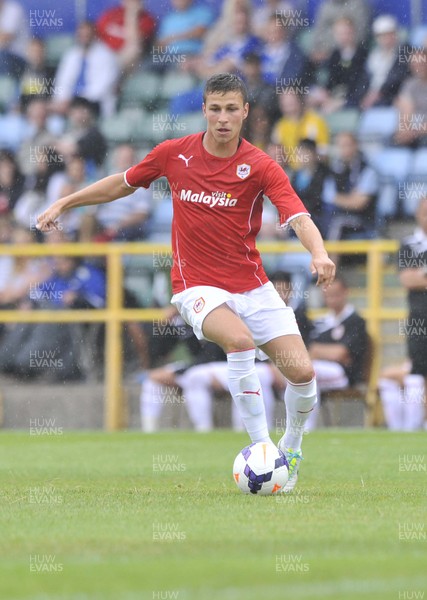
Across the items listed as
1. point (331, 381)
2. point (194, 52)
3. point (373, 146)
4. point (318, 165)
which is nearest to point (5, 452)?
point (331, 381)

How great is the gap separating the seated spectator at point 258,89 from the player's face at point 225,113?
9060 mm

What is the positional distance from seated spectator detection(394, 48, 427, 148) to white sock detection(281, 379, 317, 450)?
28.7ft

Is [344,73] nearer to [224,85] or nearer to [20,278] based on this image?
[20,278]

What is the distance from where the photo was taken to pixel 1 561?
5035mm

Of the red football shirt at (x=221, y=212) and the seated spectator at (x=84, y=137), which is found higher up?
the red football shirt at (x=221, y=212)

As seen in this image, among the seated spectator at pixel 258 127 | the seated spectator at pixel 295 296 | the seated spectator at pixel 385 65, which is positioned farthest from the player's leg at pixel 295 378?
the seated spectator at pixel 385 65

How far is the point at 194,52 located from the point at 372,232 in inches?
165

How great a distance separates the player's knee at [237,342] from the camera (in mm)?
7418

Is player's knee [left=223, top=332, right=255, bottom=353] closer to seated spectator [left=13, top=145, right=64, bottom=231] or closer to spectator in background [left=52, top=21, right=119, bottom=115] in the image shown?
seated spectator [left=13, top=145, right=64, bottom=231]

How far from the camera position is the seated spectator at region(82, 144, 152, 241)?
16.6 m

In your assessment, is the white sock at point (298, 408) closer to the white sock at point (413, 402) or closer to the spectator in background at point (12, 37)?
the white sock at point (413, 402)

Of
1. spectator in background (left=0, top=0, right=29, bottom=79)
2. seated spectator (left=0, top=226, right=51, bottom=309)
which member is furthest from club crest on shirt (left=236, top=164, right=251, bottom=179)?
spectator in background (left=0, top=0, right=29, bottom=79)

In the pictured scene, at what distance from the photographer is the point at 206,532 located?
576 cm

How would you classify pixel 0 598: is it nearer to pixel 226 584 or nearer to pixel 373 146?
pixel 226 584
